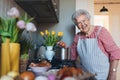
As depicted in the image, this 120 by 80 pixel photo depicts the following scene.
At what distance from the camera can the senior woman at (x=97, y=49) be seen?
197 cm

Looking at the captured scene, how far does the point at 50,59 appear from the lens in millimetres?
2062

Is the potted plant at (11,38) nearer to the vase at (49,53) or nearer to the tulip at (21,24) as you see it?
the tulip at (21,24)

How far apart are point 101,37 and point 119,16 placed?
387 cm

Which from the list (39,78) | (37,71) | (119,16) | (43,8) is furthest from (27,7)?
(119,16)

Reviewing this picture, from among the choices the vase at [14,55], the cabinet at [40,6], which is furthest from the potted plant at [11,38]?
the cabinet at [40,6]

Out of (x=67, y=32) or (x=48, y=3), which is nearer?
(x=48, y=3)

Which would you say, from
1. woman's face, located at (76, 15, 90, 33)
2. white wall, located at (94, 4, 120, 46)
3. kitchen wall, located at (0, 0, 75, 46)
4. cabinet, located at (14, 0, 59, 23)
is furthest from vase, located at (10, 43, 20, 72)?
white wall, located at (94, 4, 120, 46)

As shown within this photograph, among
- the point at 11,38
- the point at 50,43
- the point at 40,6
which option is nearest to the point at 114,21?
the point at 50,43

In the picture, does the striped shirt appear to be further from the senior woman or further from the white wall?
the white wall

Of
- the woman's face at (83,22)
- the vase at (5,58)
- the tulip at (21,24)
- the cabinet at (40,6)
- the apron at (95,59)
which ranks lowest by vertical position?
the apron at (95,59)

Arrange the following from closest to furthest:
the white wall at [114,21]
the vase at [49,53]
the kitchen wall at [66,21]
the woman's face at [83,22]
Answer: the woman's face at [83,22] → the vase at [49,53] → the kitchen wall at [66,21] → the white wall at [114,21]

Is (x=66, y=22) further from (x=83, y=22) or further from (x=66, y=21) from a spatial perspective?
(x=83, y=22)

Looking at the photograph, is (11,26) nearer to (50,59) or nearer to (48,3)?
(48,3)

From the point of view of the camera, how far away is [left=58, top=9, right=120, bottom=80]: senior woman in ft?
6.47
